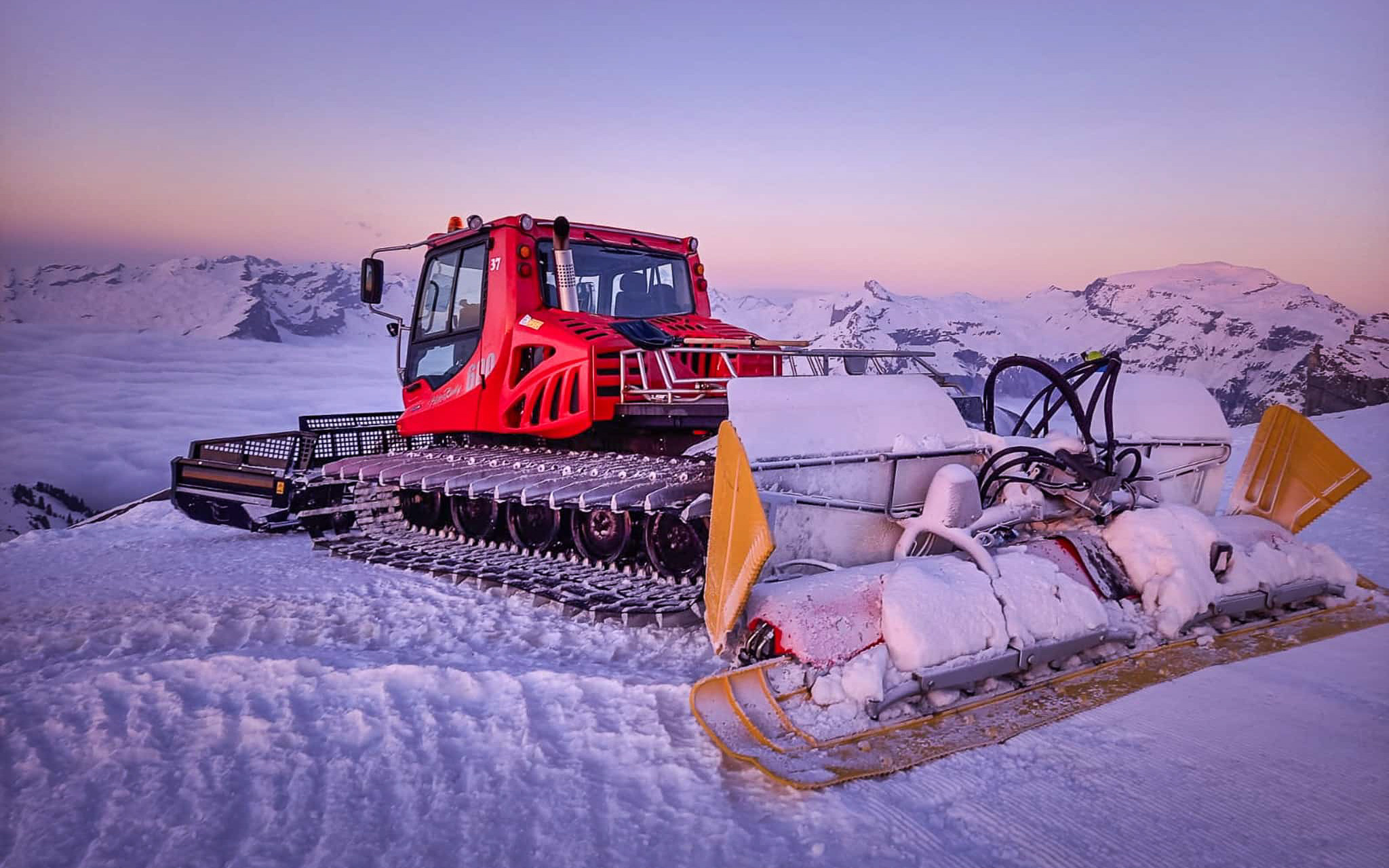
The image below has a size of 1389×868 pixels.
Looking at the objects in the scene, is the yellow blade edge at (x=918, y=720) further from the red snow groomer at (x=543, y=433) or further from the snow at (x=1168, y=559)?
the red snow groomer at (x=543, y=433)

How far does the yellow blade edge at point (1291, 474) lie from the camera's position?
4719 millimetres

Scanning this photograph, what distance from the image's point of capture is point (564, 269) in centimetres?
581

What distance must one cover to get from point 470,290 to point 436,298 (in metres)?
0.66

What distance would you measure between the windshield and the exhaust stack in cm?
16

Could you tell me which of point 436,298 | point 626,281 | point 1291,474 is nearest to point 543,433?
point 626,281

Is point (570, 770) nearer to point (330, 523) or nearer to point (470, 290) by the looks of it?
point (470, 290)

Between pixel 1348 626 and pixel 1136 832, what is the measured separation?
2666mm

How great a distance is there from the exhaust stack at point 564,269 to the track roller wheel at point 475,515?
63.5 inches

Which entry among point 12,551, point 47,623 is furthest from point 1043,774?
point 12,551

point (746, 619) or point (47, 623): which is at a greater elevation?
point (746, 619)

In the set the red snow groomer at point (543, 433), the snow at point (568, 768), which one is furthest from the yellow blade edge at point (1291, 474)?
the red snow groomer at point (543, 433)

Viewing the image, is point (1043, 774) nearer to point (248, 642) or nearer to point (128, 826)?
point (128, 826)

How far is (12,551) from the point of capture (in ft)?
24.0

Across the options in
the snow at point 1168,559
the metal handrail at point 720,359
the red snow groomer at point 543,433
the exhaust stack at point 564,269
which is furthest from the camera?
the exhaust stack at point 564,269
